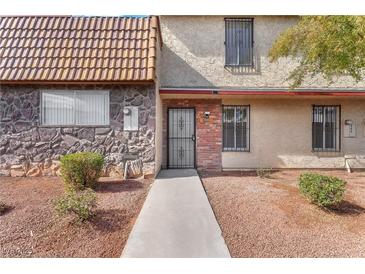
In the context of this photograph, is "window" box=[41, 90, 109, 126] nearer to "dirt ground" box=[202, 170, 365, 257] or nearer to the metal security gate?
the metal security gate

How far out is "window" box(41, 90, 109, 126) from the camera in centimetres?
807

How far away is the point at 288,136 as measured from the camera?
1037 cm

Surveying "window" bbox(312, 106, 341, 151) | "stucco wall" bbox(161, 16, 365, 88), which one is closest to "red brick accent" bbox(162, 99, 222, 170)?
"stucco wall" bbox(161, 16, 365, 88)

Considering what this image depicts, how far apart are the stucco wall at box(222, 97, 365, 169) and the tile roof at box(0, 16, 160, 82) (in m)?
4.13

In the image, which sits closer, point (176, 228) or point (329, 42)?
point (176, 228)

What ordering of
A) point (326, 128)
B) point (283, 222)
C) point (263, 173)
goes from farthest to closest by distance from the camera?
point (326, 128) → point (263, 173) → point (283, 222)

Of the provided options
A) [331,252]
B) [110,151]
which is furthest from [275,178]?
[110,151]

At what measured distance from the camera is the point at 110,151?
26.3 feet

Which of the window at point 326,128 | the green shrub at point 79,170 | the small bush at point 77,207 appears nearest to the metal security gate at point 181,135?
the green shrub at point 79,170

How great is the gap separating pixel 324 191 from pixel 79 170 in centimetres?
565

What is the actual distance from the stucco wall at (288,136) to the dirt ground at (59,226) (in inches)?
215

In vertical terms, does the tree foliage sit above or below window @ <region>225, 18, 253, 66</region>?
below

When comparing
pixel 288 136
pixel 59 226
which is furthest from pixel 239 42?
pixel 59 226

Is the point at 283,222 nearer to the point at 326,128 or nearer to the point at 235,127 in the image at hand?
the point at 235,127
